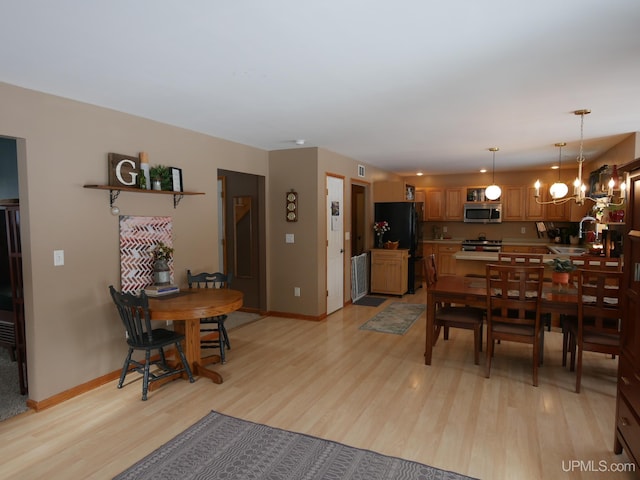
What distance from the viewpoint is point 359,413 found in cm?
288

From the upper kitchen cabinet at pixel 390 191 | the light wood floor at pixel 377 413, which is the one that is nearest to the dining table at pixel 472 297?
the light wood floor at pixel 377 413

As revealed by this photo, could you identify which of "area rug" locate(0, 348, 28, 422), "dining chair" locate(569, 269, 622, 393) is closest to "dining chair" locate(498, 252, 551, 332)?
"dining chair" locate(569, 269, 622, 393)

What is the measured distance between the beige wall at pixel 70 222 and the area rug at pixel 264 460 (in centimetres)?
129

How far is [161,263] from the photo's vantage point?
12.0ft

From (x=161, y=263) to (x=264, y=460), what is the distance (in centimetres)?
208

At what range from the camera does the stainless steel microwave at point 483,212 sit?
316 inches

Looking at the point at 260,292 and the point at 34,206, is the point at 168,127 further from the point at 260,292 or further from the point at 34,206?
the point at 260,292

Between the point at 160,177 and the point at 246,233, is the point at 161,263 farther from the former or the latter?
the point at 246,233

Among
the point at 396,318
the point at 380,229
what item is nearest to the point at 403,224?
the point at 380,229

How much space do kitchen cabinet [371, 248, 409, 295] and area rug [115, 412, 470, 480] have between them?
4623 mm

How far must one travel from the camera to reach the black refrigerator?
718cm

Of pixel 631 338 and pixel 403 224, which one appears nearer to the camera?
pixel 631 338

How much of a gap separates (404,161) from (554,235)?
12.1 ft

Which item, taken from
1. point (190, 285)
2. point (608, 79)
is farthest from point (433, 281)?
point (190, 285)
